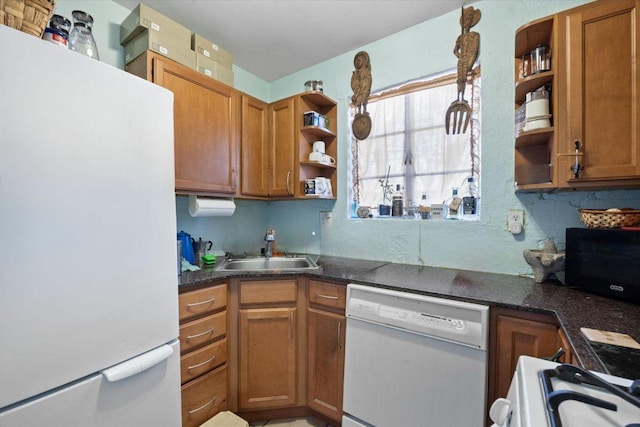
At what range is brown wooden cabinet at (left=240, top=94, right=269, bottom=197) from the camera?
6.86 feet

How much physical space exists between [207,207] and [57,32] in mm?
1084

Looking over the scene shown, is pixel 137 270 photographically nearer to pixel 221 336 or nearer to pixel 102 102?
pixel 102 102

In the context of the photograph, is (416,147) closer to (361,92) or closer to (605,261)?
(361,92)

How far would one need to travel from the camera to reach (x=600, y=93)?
1165 millimetres

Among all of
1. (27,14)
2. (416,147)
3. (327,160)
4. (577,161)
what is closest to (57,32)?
(27,14)

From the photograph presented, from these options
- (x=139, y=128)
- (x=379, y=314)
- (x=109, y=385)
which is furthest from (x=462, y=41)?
(x=109, y=385)

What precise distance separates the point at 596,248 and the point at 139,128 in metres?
1.94

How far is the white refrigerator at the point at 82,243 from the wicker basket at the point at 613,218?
1843 mm

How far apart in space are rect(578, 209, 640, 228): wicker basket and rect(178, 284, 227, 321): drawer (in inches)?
73.2

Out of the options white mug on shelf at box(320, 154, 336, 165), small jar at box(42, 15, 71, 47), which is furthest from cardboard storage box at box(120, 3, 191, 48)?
white mug on shelf at box(320, 154, 336, 165)

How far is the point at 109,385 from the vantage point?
0.97 metres

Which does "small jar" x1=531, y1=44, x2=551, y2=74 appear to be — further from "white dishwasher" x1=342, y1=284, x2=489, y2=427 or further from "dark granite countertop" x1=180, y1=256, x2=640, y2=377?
"white dishwasher" x1=342, y1=284, x2=489, y2=427

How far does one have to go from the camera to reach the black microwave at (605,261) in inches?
43.6

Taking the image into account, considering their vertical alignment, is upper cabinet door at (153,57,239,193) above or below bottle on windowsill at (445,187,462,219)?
above
